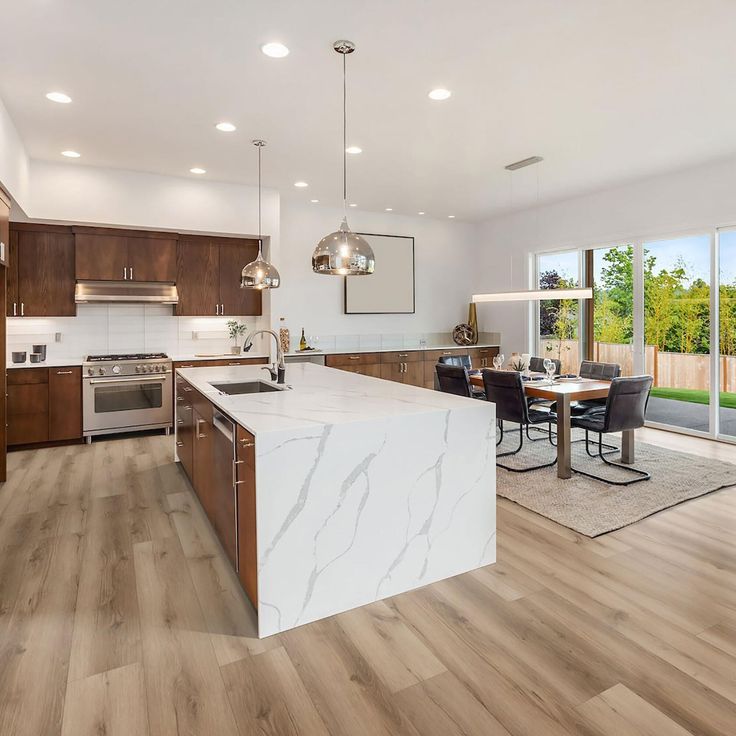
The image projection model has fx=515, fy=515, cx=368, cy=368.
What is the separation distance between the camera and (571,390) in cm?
416

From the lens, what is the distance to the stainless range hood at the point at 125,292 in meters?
5.41

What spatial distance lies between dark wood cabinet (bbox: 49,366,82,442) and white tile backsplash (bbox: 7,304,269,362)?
0.53 meters

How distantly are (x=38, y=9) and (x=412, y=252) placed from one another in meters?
5.64

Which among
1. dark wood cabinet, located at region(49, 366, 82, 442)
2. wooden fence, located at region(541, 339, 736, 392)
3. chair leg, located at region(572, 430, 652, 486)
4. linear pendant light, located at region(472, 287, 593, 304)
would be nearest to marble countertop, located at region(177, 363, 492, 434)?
chair leg, located at region(572, 430, 652, 486)

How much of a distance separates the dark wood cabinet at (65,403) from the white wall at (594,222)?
5677 millimetres

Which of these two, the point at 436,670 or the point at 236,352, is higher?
the point at 236,352

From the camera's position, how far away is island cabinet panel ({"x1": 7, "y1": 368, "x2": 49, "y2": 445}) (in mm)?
5059

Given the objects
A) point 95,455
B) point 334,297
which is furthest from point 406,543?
point 334,297

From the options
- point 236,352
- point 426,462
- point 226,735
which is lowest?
point 226,735

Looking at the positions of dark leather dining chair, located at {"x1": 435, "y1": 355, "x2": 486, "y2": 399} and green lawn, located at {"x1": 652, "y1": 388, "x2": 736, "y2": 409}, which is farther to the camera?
Result: dark leather dining chair, located at {"x1": 435, "y1": 355, "x2": 486, "y2": 399}

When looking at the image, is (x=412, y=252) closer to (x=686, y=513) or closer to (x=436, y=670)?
(x=686, y=513)

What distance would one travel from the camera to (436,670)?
192 cm

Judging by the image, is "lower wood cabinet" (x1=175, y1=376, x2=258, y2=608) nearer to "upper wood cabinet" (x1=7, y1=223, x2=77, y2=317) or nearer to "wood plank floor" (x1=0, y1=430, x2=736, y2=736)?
"wood plank floor" (x1=0, y1=430, x2=736, y2=736)

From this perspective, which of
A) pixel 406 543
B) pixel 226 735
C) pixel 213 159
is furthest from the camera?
pixel 213 159
